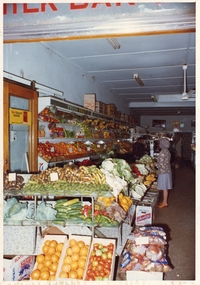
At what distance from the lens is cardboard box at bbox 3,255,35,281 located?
2.69 m

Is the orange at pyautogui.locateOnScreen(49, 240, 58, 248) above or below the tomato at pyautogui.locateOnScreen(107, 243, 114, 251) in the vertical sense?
above

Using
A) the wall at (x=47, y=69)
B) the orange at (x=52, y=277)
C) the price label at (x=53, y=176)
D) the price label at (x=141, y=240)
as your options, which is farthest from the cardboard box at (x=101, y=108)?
the orange at (x=52, y=277)

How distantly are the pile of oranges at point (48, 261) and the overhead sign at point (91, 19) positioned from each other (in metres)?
2.07

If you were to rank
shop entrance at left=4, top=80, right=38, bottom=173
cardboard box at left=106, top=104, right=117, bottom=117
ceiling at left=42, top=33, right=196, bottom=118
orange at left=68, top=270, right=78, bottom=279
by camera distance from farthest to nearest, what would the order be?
cardboard box at left=106, top=104, right=117, bottom=117, ceiling at left=42, top=33, right=196, bottom=118, shop entrance at left=4, top=80, right=38, bottom=173, orange at left=68, top=270, right=78, bottom=279

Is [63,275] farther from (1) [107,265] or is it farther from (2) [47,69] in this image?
(2) [47,69]

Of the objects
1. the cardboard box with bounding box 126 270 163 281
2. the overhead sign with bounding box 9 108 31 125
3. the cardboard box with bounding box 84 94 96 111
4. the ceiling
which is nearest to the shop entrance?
the overhead sign with bounding box 9 108 31 125

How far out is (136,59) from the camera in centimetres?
643

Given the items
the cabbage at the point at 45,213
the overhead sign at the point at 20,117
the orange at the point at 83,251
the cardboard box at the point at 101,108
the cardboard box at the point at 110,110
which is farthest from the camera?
the cardboard box at the point at 110,110

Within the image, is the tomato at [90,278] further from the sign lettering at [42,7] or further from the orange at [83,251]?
the sign lettering at [42,7]

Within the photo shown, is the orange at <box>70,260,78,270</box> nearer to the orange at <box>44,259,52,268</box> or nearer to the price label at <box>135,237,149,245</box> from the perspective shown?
the orange at <box>44,259,52,268</box>

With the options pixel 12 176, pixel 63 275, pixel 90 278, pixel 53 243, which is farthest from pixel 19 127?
pixel 90 278

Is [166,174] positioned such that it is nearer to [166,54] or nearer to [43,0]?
[166,54]

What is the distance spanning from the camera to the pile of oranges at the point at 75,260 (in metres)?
2.56

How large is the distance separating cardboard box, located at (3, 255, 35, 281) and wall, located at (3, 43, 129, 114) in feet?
9.10
